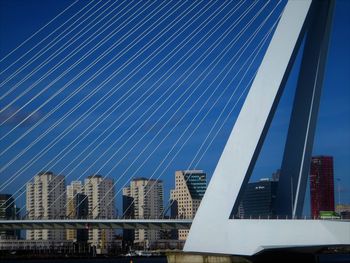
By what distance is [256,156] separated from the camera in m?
22.2

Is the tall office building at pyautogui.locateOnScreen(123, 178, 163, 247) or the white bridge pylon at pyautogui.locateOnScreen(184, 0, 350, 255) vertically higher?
the tall office building at pyautogui.locateOnScreen(123, 178, 163, 247)

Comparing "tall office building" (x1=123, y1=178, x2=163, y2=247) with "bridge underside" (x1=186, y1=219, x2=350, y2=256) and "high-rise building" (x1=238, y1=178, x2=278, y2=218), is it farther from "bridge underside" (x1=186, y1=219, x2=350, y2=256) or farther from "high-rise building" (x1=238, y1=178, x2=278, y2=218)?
"bridge underside" (x1=186, y1=219, x2=350, y2=256)

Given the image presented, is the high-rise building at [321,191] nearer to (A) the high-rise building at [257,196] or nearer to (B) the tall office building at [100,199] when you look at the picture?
(A) the high-rise building at [257,196]

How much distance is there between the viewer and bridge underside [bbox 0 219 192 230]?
29.9 metres

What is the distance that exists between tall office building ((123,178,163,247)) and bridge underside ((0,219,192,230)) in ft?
112

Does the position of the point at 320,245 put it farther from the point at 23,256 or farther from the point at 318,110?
the point at 23,256

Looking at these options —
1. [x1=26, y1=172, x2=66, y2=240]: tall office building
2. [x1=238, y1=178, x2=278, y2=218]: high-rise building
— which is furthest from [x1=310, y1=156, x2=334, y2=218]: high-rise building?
[x1=26, y1=172, x2=66, y2=240]: tall office building

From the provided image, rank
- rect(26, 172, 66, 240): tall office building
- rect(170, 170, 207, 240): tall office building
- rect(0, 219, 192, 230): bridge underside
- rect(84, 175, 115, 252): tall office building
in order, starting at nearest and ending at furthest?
rect(0, 219, 192, 230): bridge underside → rect(170, 170, 207, 240): tall office building → rect(26, 172, 66, 240): tall office building → rect(84, 175, 115, 252): tall office building

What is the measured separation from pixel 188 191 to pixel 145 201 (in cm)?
1300

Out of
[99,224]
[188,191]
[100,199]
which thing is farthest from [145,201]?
[99,224]

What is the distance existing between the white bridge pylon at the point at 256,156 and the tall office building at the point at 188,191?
40.6m

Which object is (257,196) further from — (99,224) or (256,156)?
(256,156)

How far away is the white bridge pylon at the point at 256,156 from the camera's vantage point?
21.7m

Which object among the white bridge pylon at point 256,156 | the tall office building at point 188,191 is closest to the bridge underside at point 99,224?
the white bridge pylon at point 256,156
